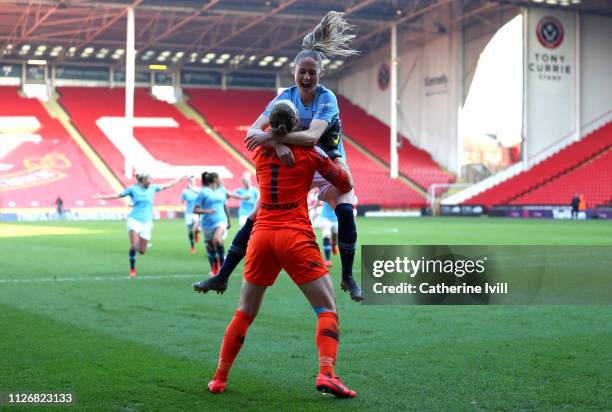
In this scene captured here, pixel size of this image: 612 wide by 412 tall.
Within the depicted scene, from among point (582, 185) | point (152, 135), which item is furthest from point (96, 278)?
point (152, 135)

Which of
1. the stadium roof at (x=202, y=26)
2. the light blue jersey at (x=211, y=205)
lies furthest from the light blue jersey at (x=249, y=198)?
the stadium roof at (x=202, y=26)

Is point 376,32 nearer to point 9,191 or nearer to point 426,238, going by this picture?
point 9,191

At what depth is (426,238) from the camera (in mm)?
28656

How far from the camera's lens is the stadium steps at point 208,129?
57812mm

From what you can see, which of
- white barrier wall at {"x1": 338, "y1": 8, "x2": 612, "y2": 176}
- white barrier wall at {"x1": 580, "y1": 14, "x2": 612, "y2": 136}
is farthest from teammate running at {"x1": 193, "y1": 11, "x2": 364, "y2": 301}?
white barrier wall at {"x1": 580, "y1": 14, "x2": 612, "y2": 136}

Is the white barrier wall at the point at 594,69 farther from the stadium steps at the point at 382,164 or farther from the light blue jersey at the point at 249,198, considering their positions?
the light blue jersey at the point at 249,198

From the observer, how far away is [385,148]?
6244 centimetres

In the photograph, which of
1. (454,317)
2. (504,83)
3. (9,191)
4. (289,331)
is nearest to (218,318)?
(289,331)

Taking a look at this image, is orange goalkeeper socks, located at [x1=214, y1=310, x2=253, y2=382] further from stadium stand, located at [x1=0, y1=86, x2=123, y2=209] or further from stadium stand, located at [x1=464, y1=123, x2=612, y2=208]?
stadium stand, located at [x1=0, y1=86, x2=123, y2=209]

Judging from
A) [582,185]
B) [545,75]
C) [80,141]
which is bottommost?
[582,185]

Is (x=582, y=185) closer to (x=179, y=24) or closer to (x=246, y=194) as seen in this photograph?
(x=179, y=24)

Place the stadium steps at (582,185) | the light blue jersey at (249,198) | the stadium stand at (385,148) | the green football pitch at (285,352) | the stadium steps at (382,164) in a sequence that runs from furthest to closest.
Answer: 1. the stadium stand at (385,148)
2. the stadium steps at (382,164)
3. the stadium steps at (582,185)
4. the light blue jersey at (249,198)
5. the green football pitch at (285,352)

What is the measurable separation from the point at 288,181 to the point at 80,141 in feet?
A: 172

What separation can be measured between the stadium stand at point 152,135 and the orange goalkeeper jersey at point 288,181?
149 ft
